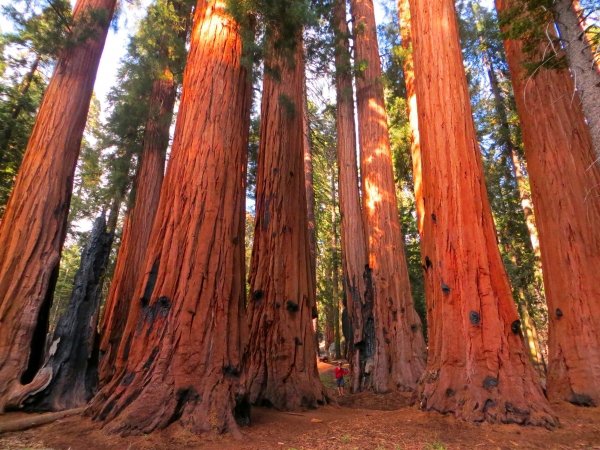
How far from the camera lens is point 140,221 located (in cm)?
972

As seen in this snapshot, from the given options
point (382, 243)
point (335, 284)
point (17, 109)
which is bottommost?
point (382, 243)

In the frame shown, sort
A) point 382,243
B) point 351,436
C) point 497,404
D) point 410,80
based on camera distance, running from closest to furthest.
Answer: point 351,436 → point 497,404 → point 382,243 → point 410,80

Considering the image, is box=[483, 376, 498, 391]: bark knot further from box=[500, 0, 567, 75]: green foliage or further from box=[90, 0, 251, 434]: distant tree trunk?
box=[500, 0, 567, 75]: green foliage

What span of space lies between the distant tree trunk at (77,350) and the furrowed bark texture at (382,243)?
18.0 ft

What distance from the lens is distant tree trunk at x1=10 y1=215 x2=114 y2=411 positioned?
4.96 metres

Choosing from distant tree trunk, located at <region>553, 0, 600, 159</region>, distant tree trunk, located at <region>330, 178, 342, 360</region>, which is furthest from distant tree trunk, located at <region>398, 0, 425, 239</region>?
distant tree trunk, located at <region>330, 178, 342, 360</region>

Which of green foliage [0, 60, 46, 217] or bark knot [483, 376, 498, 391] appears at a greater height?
green foliage [0, 60, 46, 217]

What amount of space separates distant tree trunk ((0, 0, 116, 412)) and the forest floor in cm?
121

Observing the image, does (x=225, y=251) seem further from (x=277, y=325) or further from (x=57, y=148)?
(x=57, y=148)

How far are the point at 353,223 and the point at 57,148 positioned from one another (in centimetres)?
671

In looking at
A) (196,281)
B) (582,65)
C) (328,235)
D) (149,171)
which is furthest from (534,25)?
(328,235)

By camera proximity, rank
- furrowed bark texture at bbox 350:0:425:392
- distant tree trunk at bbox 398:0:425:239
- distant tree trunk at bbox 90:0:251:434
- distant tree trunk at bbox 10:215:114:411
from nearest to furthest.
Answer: distant tree trunk at bbox 90:0:251:434
distant tree trunk at bbox 10:215:114:411
furrowed bark texture at bbox 350:0:425:392
distant tree trunk at bbox 398:0:425:239

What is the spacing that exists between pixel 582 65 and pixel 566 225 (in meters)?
2.25

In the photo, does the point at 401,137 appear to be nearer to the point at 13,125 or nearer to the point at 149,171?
the point at 149,171
